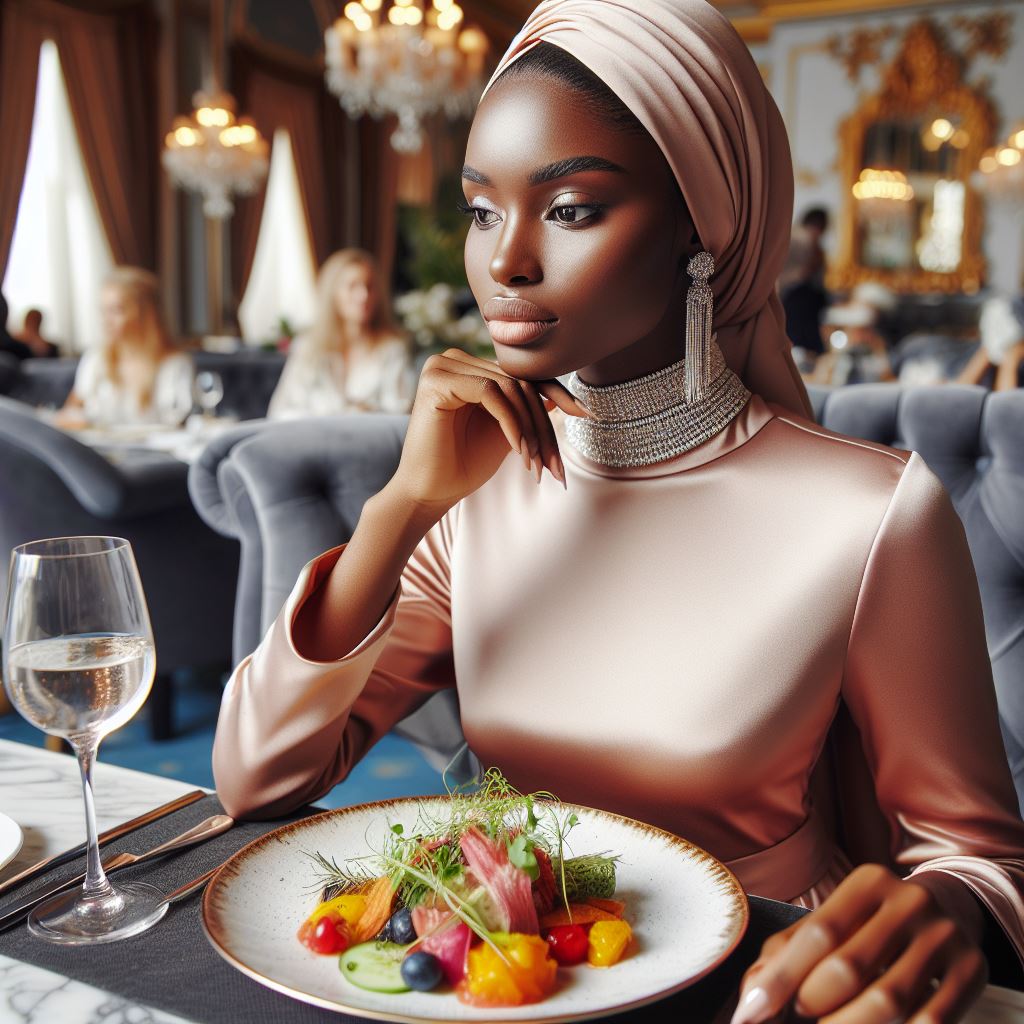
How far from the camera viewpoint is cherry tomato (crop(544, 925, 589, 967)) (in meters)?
0.63

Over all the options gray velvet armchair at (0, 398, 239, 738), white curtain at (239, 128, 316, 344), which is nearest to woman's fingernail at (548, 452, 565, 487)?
gray velvet armchair at (0, 398, 239, 738)

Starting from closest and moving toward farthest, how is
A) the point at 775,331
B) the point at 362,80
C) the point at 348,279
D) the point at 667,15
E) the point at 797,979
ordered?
the point at 797,979, the point at 667,15, the point at 775,331, the point at 348,279, the point at 362,80

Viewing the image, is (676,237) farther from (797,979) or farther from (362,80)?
(362,80)

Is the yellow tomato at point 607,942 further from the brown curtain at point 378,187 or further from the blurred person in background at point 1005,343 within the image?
the brown curtain at point 378,187

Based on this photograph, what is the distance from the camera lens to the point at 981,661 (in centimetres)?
87

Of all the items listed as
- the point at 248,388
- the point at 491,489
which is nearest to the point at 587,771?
Result: the point at 491,489

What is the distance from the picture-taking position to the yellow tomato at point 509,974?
23.1 inches

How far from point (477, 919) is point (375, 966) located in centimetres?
7

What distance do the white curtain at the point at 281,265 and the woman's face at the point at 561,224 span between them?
9117 millimetres

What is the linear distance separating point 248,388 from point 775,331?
538 centimetres

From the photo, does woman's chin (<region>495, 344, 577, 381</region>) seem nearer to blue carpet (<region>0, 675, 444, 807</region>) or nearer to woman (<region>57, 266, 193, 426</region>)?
blue carpet (<region>0, 675, 444, 807</region>)

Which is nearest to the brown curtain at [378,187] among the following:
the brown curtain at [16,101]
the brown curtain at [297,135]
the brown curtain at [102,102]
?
the brown curtain at [297,135]

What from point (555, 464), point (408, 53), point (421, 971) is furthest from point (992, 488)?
point (408, 53)

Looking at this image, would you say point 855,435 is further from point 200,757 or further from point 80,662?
point 200,757
